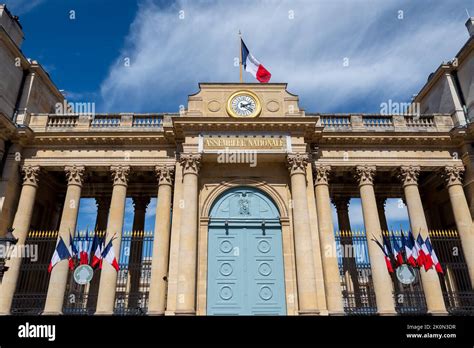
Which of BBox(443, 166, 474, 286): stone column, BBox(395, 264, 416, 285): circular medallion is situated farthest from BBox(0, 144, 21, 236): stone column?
BBox(443, 166, 474, 286): stone column

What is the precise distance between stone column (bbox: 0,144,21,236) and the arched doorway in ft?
30.0

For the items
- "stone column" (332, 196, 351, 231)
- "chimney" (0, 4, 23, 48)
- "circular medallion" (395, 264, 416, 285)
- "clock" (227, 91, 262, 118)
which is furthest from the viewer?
"stone column" (332, 196, 351, 231)

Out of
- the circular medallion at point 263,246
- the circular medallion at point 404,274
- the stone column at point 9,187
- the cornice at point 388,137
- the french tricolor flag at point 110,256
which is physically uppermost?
the cornice at point 388,137

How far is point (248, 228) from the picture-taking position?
16.6 m

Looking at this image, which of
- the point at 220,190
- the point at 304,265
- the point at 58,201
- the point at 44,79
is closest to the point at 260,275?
the point at 304,265

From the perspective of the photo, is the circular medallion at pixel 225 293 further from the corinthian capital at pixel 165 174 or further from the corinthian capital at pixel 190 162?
the corinthian capital at pixel 165 174

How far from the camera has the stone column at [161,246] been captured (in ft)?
48.5

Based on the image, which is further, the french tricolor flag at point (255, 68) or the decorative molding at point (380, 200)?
the decorative molding at point (380, 200)

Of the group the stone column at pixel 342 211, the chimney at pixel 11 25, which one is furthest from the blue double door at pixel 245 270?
the chimney at pixel 11 25

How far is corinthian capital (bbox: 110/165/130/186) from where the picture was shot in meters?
17.1

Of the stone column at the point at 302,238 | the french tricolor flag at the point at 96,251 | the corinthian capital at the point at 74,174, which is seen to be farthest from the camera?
the corinthian capital at the point at 74,174

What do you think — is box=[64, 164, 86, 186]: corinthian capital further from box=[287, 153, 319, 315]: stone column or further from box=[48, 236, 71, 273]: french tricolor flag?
box=[287, 153, 319, 315]: stone column
